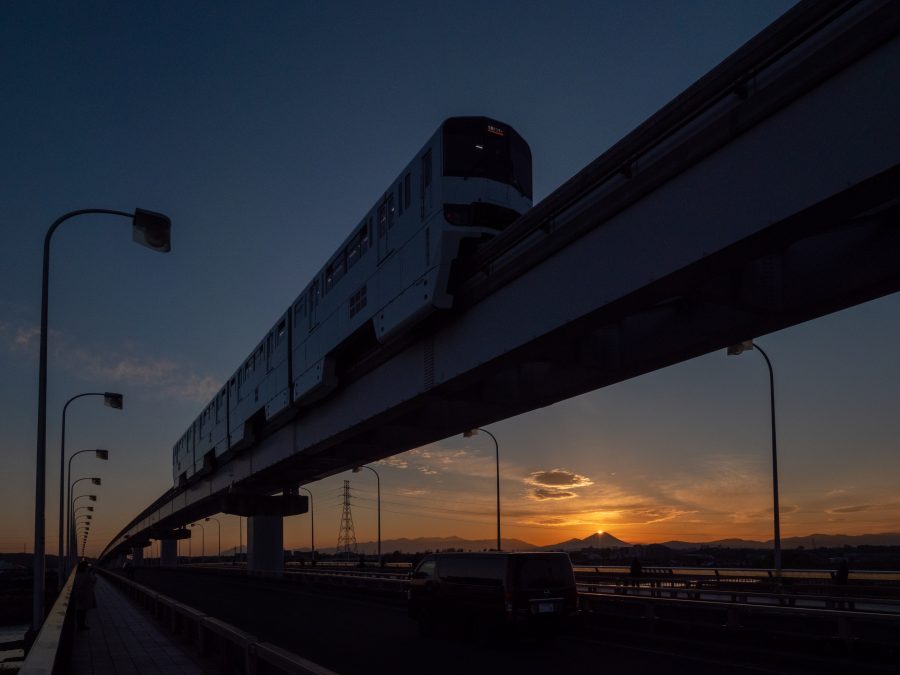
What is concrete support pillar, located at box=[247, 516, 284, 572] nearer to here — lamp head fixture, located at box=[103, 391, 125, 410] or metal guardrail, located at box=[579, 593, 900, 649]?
lamp head fixture, located at box=[103, 391, 125, 410]

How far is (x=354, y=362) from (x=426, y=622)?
8.47 metres

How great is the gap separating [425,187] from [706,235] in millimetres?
8591

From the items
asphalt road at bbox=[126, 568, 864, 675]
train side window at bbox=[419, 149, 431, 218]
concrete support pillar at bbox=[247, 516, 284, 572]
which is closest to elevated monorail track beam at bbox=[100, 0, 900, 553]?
train side window at bbox=[419, 149, 431, 218]

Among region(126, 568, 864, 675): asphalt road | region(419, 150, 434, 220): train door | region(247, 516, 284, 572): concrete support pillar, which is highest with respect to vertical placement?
region(419, 150, 434, 220): train door

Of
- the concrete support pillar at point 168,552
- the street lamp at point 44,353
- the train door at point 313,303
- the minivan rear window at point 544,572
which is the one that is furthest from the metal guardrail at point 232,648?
the concrete support pillar at point 168,552

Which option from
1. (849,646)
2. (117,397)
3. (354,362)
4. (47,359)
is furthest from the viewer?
(117,397)

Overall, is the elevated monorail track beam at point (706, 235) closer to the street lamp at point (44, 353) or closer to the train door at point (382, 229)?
the train door at point (382, 229)

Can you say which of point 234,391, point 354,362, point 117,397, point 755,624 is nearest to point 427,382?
point 354,362

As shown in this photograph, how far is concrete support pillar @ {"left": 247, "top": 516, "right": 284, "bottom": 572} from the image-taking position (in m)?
51.9

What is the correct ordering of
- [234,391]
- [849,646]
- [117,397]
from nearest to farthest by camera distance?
[849,646] < [117,397] < [234,391]

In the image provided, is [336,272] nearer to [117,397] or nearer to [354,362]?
[354,362]

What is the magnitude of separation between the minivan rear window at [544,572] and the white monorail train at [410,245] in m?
5.75

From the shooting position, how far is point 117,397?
28953 millimetres

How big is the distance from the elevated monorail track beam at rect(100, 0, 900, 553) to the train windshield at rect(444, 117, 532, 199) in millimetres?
2012
